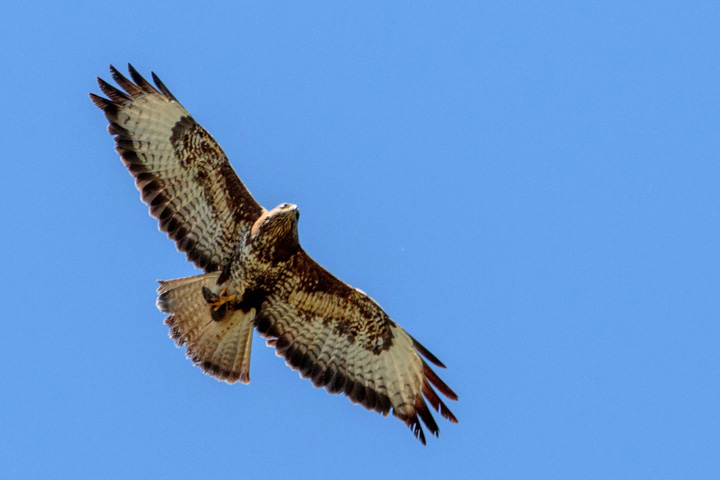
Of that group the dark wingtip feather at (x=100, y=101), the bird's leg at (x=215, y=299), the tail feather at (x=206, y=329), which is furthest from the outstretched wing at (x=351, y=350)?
the dark wingtip feather at (x=100, y=101)

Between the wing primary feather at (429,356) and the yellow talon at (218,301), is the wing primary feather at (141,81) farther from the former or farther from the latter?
the wing primary feather at (429,356)

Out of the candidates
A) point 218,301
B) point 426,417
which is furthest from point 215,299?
point 426,417

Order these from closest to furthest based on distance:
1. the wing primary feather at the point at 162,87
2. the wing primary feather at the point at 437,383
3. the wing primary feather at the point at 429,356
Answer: the wing primary feather at the point at 162,87, the wing primary feather at the point at 429,356, the wing primary feather at the point at 437,383

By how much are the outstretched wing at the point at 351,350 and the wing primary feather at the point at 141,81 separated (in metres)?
2.52

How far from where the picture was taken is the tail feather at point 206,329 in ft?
50.0

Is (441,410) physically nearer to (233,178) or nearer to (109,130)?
(233,178)

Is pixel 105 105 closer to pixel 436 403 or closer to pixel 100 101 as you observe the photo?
pixel 100 101

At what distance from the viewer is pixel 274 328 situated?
15719 millimetres

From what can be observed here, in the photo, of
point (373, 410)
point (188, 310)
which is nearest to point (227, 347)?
point (188, 310)

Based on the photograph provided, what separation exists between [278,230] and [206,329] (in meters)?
1.39

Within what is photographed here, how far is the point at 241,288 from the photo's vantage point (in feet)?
50.4

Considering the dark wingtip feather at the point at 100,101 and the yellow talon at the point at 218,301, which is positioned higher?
the dark wingtip feather at the point at 100,101

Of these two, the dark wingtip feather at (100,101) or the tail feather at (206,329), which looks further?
the tail feather at (206,329)

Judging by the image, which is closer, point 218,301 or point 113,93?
point 113,93
